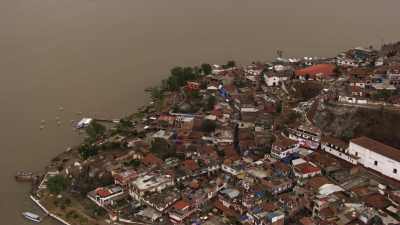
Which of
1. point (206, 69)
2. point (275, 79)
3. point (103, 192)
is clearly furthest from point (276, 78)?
point (103, 192)

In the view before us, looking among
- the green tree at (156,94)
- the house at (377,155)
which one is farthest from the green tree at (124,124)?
the house at (377,155)

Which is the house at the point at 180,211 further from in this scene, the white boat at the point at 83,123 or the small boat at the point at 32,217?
the white boat at the point at 83,123

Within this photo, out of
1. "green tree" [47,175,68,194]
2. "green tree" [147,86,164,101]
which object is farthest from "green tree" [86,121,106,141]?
"green tree" [147,86,164,101]

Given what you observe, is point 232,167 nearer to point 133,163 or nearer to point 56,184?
point 133,163

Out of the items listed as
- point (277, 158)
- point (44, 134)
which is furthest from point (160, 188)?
point (44, 134)

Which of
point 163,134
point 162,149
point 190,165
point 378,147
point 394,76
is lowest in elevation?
point 190,165

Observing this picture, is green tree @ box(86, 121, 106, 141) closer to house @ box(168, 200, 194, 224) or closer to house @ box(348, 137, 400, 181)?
house @ box(168, 200, 194, 224)
